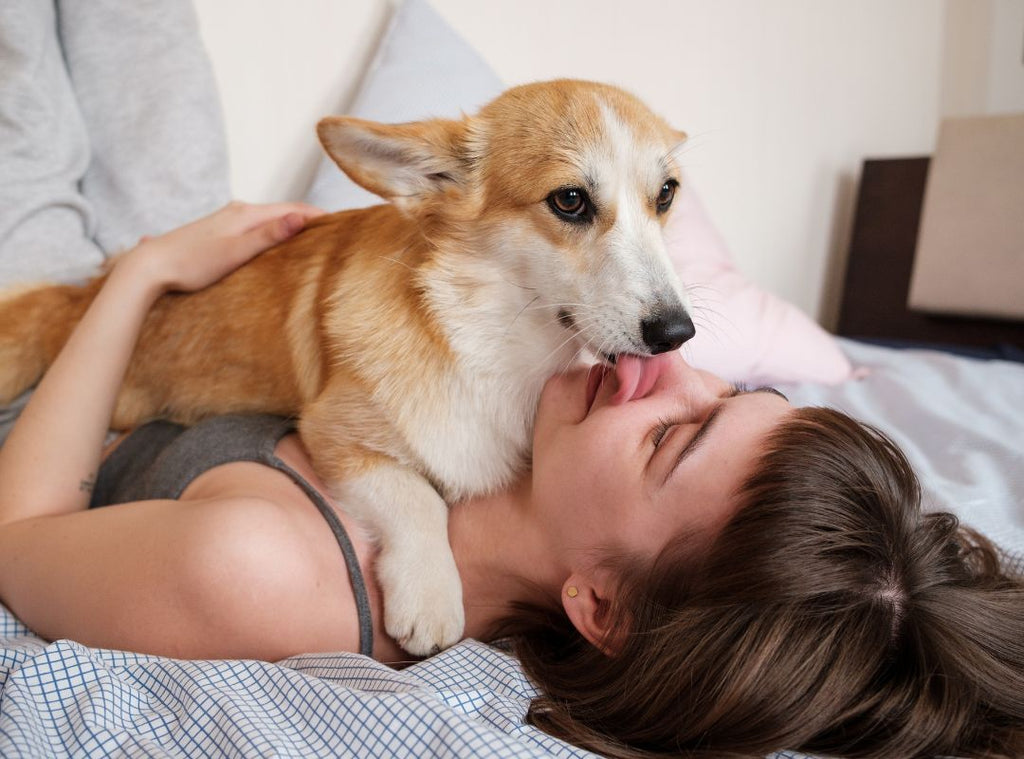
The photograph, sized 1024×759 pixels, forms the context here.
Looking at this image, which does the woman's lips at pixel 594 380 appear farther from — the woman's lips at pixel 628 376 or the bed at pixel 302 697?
the bed at pixel 302 697

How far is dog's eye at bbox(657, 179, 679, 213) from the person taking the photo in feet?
3.55

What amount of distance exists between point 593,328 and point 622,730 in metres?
0.44

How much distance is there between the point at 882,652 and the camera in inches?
29.4

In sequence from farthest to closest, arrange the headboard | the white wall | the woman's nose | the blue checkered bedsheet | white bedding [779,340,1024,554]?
1. the headboard
2. the white wall
3. white bedding [779,340,1024,554]
4. the woman's nose
5. the blue checkered bedsheet

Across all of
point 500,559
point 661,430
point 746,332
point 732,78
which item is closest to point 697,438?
point 661,430

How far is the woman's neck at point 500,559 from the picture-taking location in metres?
0.93

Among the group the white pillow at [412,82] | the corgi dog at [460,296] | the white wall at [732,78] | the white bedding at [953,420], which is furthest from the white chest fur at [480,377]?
the white wall at [732,78]

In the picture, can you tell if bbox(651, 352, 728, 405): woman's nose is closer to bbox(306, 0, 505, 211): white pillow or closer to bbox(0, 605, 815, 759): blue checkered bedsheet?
bbox(0, 605, 815, 759): blue checkered bedsheet

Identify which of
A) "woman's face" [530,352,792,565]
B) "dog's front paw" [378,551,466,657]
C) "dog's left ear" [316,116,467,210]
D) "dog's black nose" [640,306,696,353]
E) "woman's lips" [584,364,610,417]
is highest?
"dog's left ear" [316,116,467,210]

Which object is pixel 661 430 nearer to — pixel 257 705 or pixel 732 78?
pixel 257 705

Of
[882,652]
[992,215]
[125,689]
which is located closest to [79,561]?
[125,689]

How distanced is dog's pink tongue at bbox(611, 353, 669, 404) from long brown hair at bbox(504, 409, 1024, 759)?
163mm

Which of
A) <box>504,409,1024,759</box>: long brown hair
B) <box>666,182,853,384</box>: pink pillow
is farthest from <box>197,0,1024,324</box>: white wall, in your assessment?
<box>504,409,1024,759</box>: long brown hair

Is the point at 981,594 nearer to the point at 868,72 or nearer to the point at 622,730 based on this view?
the point at 622,730
